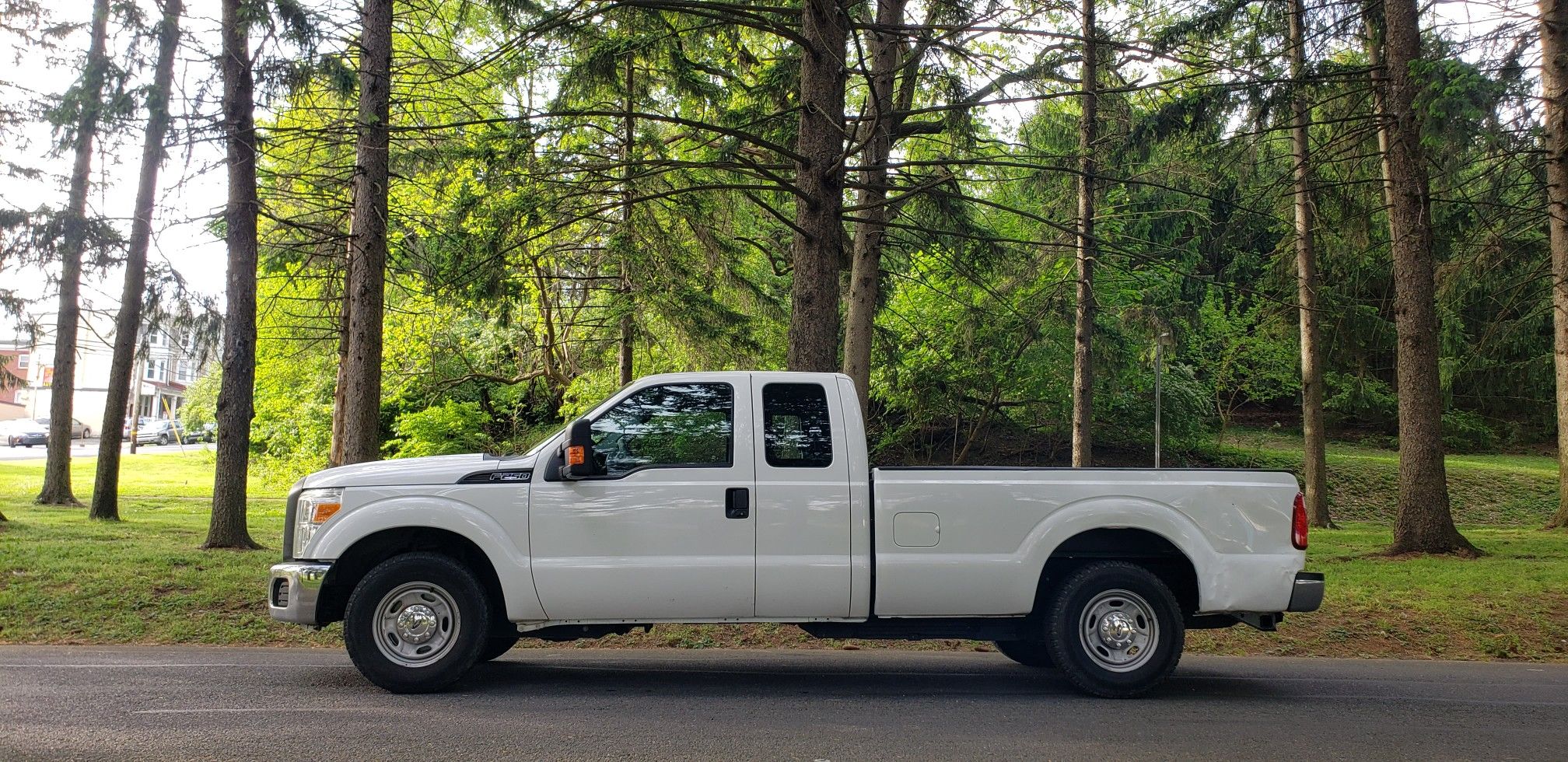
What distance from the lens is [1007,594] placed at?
22.5 feet

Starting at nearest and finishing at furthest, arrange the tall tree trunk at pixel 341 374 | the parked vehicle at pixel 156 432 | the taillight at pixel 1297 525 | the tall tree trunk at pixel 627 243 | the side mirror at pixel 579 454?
the side mirror at pixel 579 454 < the taillight at pixel 1297 525 < the tall tree trunk at pixel 627 243 < the tall tree trunk at pixel 341 374 < the parked vehicle at pixel 156 432

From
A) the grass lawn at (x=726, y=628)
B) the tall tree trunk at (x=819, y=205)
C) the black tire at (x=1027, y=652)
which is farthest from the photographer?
the tall tree trunk at (x=819, y=205)

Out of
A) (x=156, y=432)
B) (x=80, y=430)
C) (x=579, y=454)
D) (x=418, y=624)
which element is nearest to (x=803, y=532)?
(x=579, y=454)

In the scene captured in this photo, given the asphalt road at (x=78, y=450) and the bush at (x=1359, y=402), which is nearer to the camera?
the bush at (x=1359, y=402)

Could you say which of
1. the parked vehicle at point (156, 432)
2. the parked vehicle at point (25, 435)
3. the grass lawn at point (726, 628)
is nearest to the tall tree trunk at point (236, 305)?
the grass lawn at point (726, 628)

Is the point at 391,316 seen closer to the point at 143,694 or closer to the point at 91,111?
the point at 91,111

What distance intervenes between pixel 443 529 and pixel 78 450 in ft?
184

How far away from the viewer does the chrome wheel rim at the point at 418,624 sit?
6.73 metres

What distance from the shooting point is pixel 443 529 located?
6727 mm

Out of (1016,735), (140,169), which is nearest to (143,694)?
(1016,735)

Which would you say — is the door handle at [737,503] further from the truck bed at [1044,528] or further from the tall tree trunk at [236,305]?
the tall tree trunk at [236,305]

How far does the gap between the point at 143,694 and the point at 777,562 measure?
3.95m

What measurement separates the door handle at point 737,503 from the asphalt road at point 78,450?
42.1m

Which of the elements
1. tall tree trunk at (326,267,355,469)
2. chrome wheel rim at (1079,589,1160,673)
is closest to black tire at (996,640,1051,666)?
chrome wheel rim at (1079,589,1160,673)
